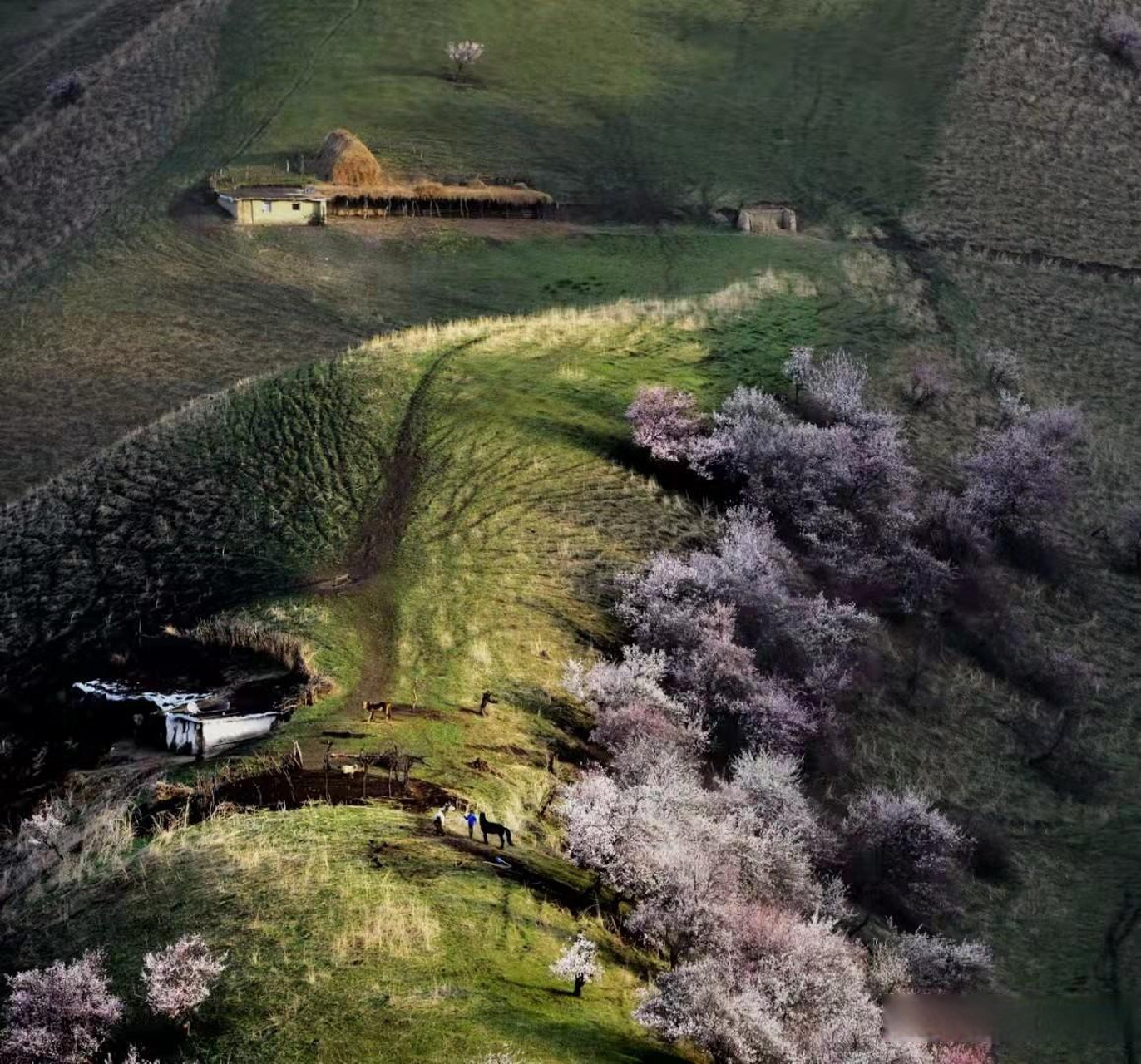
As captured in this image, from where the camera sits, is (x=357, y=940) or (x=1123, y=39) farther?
(x=1123, y=39)

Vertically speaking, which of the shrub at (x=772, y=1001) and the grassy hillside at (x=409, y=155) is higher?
the shrub at (x=772, y=1001)

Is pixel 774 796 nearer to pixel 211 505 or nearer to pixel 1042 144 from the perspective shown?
pixel 211 505

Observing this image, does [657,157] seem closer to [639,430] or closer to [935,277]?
[935,277]

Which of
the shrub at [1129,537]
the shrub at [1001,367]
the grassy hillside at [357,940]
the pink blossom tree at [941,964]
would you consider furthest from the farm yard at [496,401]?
the pink blossom tree at [941,964]

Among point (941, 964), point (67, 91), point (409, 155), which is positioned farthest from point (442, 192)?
point (941, 964)

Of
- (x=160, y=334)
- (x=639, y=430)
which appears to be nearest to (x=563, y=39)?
(x=160, y=334)

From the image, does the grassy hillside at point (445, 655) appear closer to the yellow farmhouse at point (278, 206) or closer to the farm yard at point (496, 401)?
the farm yard at point (496, 401)

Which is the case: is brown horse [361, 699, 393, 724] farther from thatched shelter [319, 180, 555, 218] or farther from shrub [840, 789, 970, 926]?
thatched shelter [319, 180, 555, 218]
